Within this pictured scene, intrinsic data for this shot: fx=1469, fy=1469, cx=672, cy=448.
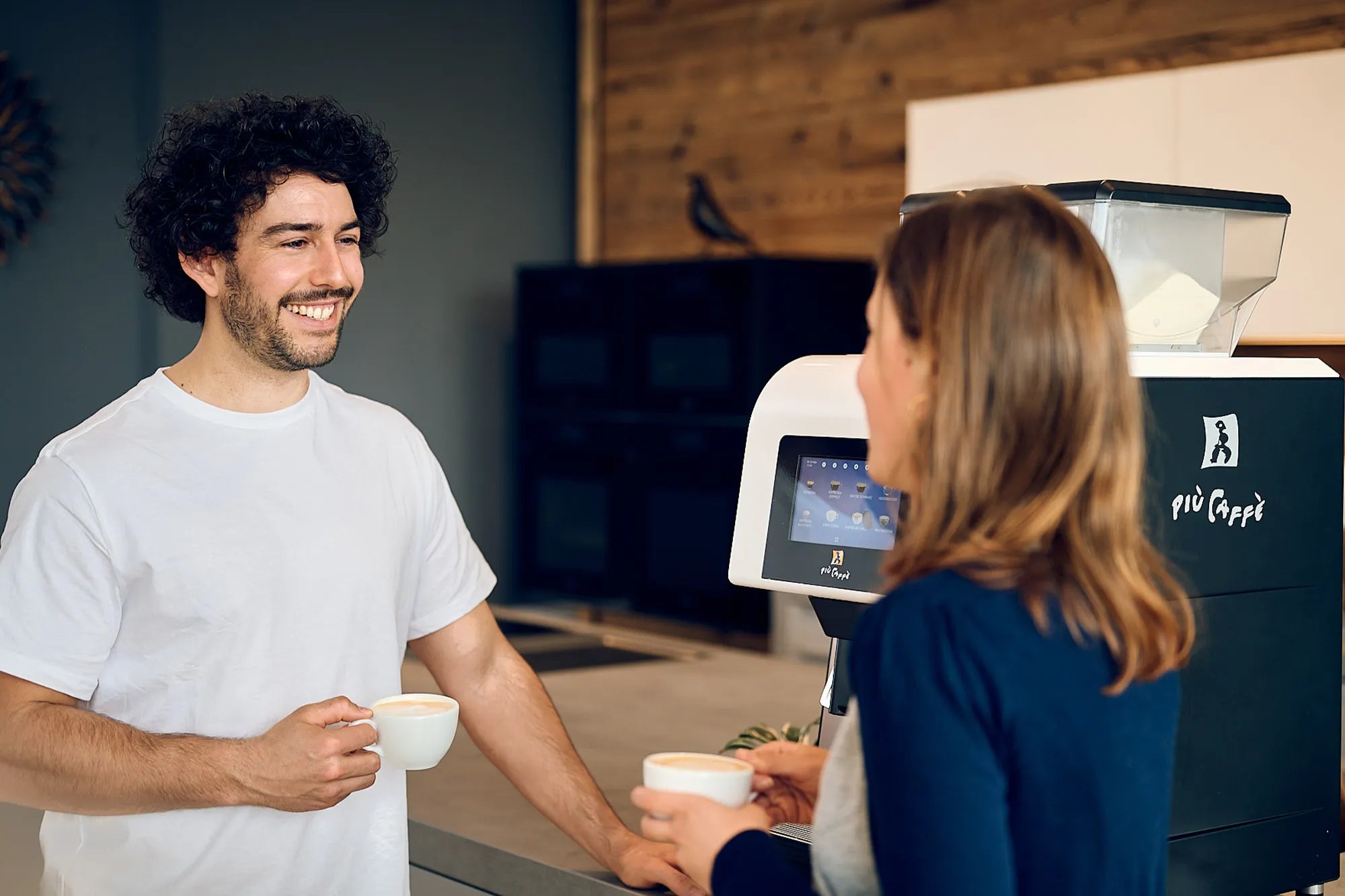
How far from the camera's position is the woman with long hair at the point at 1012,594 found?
819 mm

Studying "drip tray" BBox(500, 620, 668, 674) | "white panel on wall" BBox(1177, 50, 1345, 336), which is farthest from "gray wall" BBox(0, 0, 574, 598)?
"white panel on wall" BBox(1177, 50, 1345, 336)

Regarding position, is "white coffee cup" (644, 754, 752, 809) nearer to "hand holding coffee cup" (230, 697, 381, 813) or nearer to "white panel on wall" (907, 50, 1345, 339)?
"hand holding coffee cup" (230, 697, 381, 813)

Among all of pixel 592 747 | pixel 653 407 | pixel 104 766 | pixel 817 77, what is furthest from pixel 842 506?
pixel 817 77

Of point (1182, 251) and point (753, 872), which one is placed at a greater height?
point (1182, 251)

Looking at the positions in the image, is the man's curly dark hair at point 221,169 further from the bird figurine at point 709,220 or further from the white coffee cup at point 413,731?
the bird figurine at point 709,220

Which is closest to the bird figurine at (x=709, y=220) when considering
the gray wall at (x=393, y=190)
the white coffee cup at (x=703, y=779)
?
the gray wall at (x=393, y=190)

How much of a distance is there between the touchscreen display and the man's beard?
50 centimetres

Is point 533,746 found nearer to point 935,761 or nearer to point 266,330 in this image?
point 266,330

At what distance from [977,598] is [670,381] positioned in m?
3.46

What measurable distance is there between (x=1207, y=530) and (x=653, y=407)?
317 centimetres

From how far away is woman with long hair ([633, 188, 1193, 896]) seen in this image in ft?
2.69

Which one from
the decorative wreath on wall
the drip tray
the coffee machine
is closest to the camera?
the coffee machine

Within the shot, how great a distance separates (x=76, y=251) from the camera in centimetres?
423

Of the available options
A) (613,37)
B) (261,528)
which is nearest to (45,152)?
(613,37)
